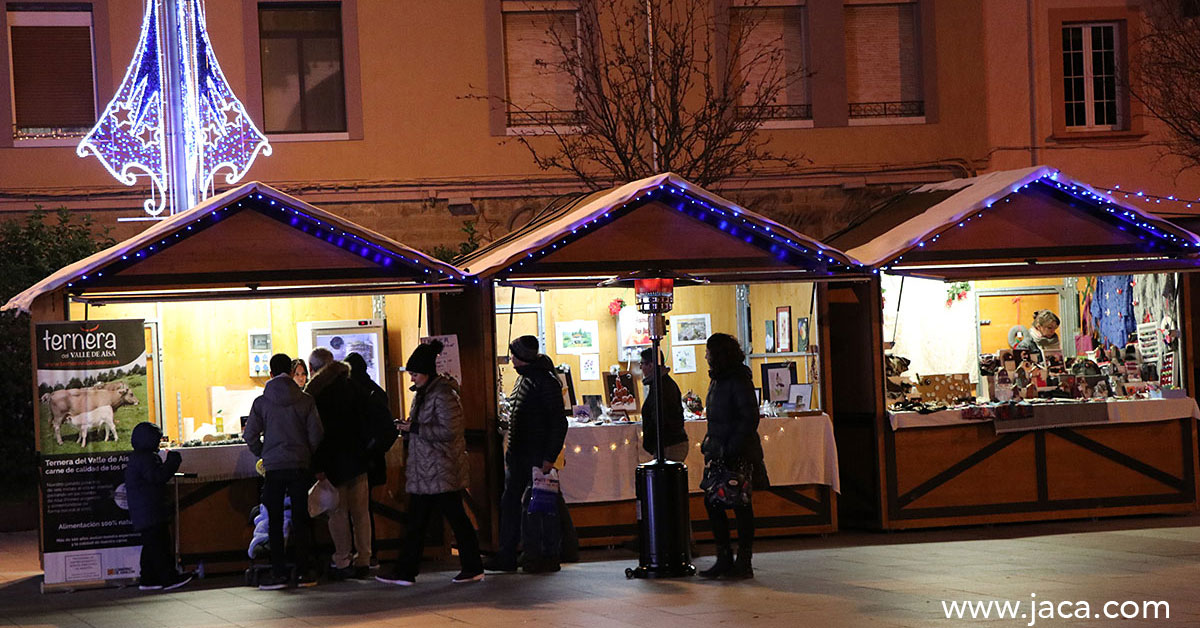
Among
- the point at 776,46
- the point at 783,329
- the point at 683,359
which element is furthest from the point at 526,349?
the point at 776,46

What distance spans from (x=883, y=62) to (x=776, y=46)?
1433 mm

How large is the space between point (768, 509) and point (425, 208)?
7.79 metres

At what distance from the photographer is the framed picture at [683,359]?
14.5 metres

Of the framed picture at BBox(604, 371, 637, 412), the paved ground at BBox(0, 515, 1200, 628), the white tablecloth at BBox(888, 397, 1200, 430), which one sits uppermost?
the framed picture at BBox(604, 371, 637, 412)

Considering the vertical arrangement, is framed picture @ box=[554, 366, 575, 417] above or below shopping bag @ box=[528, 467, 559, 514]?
above

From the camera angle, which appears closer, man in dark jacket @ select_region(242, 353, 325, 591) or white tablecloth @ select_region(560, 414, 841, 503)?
man in dark jacket @ select_region(242, 353, 325, 591)

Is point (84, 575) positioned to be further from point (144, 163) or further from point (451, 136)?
point (451, 136)

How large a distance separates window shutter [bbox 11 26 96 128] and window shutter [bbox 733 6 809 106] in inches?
325

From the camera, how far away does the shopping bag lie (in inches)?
431

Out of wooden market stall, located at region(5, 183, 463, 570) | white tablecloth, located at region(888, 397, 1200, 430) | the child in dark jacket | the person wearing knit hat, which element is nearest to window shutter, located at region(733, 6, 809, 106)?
white tablecloth, located at region(888, 397, 1200, 430)

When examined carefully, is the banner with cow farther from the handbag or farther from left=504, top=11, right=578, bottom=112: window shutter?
left=504, top=11, right=578, bottom=112: window shutter

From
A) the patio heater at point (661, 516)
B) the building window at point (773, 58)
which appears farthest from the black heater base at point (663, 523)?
the building window at point (773, 58)

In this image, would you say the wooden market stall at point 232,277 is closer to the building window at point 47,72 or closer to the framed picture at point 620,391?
the framed picture at point 620,391

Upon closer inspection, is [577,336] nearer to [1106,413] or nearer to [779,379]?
[779,379]
